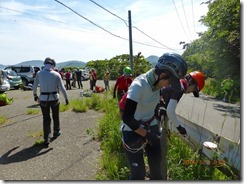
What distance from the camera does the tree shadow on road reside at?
4605 millimetres

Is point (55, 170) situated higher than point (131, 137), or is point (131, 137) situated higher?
point (131, 137)

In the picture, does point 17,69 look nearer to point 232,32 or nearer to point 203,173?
point 232,32

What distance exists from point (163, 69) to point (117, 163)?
212 centimetres

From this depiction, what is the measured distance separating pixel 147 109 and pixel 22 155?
131 inches

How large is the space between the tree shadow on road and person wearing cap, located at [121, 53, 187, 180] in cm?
289

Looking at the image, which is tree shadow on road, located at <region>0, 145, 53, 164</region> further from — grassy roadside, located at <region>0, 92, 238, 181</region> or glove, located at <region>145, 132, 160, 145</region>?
glove, located at <region>145, 132, 160, 145</region>

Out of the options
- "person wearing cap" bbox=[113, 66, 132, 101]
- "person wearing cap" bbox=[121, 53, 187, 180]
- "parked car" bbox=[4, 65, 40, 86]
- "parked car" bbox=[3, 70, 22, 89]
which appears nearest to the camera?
"person wearing cap" bbox=[121, 53, 187, 180]

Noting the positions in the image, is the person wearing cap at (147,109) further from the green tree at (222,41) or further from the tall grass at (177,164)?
the green tree at (222,41)

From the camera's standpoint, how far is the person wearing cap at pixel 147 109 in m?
2.29

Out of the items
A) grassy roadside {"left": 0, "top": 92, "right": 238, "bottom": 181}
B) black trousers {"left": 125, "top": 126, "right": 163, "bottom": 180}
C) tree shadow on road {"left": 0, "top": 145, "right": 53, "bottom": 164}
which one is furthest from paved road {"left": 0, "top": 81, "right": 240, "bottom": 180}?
black trousers {"left": 125, "top": 126, "right": 163, "bottom": 180}

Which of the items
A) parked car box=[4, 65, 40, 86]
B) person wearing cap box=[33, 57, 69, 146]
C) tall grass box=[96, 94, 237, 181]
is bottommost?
tall grass box=[96, 94, 237, 181]

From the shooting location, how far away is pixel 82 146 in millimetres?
5348

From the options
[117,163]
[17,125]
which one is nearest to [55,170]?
[117,163]

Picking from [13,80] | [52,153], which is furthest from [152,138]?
[13,80]
